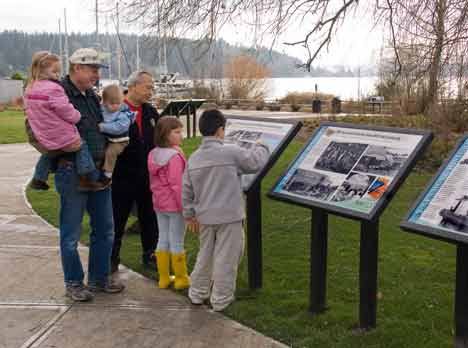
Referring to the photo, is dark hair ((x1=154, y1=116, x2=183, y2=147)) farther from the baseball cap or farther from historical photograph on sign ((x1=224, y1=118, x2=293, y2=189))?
the baseball cap

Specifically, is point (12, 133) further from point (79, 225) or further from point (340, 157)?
point (340, 157)

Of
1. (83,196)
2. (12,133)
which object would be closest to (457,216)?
(83,196)

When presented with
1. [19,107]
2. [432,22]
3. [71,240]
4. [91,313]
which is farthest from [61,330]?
[19,107]

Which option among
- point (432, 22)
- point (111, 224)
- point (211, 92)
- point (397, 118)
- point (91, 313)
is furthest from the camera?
point (211, 92)

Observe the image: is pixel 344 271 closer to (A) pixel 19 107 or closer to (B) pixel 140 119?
(B) pixel 140 119

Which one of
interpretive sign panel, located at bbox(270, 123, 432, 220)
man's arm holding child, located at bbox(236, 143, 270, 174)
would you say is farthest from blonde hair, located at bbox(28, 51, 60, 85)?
interpretive sign panel, located at bbox(270, 123, 432, 220)

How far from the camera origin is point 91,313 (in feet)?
14.8

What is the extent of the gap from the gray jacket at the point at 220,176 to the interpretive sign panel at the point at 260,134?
0.61 ft

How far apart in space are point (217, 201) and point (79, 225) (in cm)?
105

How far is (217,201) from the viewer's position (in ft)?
14.4

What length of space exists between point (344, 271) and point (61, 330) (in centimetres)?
246

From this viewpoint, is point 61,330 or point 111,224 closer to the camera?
point 61,330

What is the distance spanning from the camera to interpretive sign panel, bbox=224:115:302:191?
4.62 metres

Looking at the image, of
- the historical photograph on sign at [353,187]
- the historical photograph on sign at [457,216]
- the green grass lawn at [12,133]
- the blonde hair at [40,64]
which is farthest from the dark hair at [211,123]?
the green grass lawn at [12,133]
